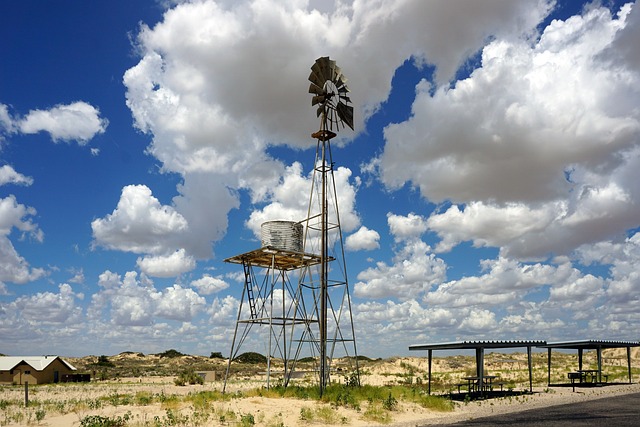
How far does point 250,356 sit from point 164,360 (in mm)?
17101

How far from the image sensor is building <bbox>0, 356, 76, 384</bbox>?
5150 centimetres

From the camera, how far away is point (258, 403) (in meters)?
22.0

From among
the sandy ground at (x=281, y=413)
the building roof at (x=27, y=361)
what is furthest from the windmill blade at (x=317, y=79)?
the building roof at (x=27, y=361)

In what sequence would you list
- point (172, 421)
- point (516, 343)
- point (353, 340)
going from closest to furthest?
point (172, 421) → point (353, 340) → point (516, 343)

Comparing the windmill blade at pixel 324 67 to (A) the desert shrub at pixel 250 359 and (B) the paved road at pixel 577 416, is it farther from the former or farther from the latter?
(A) the desert shrub at pixel 250 359

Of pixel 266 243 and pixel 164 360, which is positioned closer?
pixel 266 243

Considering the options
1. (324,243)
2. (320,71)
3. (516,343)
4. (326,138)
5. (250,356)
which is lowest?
(250,356)

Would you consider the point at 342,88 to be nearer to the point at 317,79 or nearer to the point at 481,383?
the point at 317,79

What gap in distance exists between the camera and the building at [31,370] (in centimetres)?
5150

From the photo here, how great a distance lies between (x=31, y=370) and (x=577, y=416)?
49.4 m

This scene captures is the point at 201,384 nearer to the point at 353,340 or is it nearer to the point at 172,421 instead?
the point at 353,340

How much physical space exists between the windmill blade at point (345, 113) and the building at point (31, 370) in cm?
4223

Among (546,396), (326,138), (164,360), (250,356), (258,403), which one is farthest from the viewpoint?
(250,356)

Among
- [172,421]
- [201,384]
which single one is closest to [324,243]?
[172,421]
